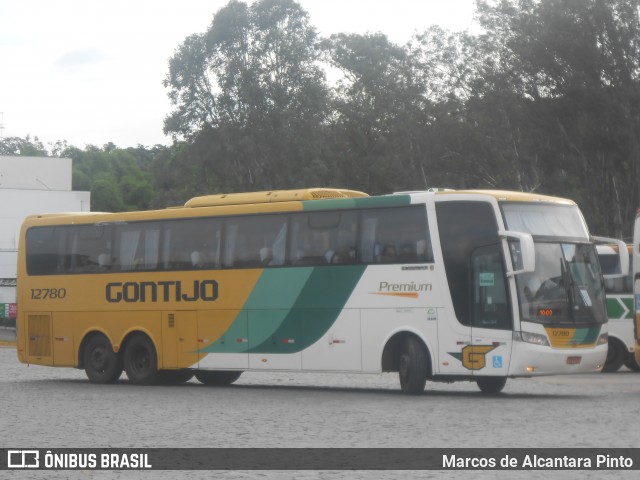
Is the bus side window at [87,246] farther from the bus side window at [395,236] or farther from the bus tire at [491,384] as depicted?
the bus tire at [491,384]

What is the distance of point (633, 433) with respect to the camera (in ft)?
47.2

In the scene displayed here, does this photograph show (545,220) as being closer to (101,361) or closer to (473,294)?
(473,294)

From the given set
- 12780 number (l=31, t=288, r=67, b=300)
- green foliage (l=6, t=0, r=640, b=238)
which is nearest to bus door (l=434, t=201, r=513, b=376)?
12780 number (l=31, t=288, r=67, b=300)

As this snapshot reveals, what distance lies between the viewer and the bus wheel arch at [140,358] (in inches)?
1010

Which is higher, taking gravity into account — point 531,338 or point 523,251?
point 523,251

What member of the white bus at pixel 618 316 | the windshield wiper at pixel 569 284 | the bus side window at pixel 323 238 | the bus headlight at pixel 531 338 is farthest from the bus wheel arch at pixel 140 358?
the white bus at pixel 618 316

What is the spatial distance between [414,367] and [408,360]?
35cm

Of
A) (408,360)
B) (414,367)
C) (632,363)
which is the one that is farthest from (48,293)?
(632,363)

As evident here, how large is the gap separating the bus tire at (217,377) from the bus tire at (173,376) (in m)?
0.26

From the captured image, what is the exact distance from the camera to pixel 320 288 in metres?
23.1

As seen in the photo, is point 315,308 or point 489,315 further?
point 315,308

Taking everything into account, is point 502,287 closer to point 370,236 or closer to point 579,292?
point 579,292

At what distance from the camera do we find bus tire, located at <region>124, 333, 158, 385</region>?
25656 millimetres

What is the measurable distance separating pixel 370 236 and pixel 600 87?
3331cm
